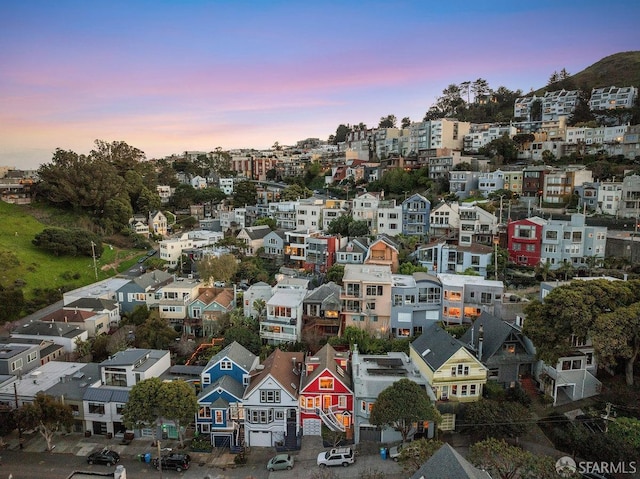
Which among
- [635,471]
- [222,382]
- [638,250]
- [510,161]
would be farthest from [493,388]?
[510,161]

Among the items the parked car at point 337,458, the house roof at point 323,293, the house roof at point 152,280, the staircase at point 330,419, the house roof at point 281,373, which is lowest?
the parked car at point 337,458

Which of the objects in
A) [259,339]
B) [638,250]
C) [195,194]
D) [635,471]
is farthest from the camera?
[195,194]

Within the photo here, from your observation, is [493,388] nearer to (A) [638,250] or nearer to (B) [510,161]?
(A) [638,250]

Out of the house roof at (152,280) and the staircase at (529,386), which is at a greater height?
the house roof at (152,280)

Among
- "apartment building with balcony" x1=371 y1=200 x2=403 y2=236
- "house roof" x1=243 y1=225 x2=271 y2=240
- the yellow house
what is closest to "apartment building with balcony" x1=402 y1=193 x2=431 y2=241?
"apartment building with balcony" x1=371 y1=200 x2=403 y2=236

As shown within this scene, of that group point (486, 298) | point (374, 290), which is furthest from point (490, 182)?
point (374, 290)

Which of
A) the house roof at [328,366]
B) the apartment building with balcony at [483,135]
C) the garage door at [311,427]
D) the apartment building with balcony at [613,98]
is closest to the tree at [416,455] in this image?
the house roof at [328,366]

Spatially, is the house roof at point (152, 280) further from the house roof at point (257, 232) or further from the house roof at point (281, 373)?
the house roof at point (281, 373)
